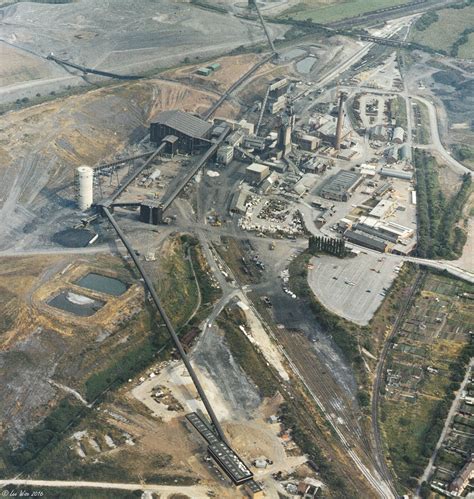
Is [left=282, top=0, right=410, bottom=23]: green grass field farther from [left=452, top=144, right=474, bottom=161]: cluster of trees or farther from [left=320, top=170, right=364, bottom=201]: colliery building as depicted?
[left=320, top=170, right=364, bottom=201]: colliery building

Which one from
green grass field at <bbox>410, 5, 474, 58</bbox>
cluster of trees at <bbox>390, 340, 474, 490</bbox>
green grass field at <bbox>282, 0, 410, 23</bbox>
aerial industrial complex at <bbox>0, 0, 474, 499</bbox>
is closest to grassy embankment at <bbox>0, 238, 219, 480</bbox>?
aerial industrial complex at <bbox>0, 0, 474, 499</bbox>

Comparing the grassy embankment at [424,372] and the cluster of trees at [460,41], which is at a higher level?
the cluster of trees at [460,41]

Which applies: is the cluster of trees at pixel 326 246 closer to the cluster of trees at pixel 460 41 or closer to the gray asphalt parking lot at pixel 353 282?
the gray asphalt parking lot at pixel 353 282

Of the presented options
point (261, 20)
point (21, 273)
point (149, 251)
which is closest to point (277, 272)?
point (149, 251)

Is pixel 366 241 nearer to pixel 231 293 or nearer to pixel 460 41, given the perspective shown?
pixel 231 293

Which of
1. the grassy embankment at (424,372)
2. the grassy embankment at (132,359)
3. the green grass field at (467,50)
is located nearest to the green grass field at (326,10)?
the green grass field at (467,50)

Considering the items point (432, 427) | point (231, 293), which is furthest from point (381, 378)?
point (231, 293)

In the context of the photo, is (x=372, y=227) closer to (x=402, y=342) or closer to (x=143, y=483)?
(x=402, y=342)
